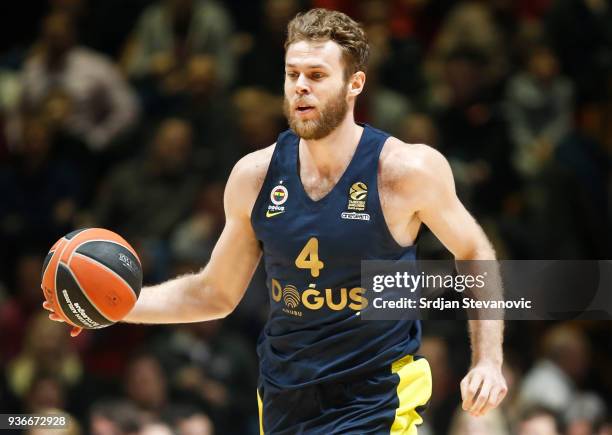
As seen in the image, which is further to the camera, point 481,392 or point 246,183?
point 246,183

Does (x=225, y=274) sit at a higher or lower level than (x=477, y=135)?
lower

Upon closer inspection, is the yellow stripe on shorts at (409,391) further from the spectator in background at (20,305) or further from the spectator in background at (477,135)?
the spectator in background at (20,305)

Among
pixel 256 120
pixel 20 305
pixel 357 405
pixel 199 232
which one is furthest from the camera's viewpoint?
pixel 256 120

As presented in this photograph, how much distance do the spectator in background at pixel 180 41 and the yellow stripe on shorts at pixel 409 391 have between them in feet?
18.8

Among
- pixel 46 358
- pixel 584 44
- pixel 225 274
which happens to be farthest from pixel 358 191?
pixel 584 44

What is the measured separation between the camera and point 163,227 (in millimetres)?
9273

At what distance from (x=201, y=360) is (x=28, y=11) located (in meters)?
4.39

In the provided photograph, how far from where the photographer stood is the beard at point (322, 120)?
4750 millimetres

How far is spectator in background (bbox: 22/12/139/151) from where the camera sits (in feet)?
32.7

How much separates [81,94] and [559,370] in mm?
4729

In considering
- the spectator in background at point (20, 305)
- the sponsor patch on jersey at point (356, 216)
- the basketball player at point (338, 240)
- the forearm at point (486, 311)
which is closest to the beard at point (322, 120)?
the basketball player at point (338, 240)

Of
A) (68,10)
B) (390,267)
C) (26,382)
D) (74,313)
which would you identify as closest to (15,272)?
(26,382)

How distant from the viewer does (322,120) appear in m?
4.76

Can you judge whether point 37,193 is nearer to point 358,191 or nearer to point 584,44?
point 584,44
